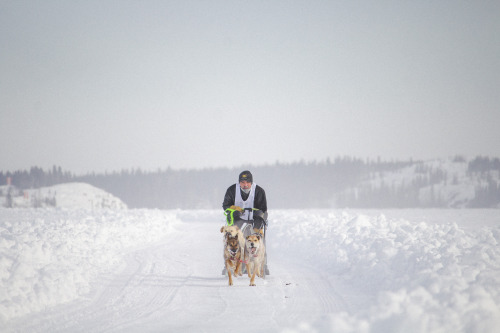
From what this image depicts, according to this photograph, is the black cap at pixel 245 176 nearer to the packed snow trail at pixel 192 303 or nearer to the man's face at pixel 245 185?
the man's face at pixel 245 185

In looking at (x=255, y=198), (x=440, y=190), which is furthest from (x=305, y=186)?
(x=255, y=198)

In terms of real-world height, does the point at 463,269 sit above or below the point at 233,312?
above

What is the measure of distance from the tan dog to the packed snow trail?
29 centimetres

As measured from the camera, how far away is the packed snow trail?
5320mm

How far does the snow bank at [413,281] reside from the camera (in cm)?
464

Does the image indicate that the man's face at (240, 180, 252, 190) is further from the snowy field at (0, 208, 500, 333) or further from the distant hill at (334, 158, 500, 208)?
the distant hill at (334, 158, 500, 208)

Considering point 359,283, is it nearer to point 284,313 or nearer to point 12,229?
point 284,313

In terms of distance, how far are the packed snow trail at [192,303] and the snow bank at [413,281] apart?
2.41 ft

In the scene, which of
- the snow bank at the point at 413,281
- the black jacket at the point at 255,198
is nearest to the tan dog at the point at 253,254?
the black jacket at the point at 255,198

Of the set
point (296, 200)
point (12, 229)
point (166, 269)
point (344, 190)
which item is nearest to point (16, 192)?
point (296, 200)

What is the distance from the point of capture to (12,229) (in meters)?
15.9

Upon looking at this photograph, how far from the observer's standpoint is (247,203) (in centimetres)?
887

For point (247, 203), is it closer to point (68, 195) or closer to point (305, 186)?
point (305, 186)

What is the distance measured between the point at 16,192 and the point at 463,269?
597ft
